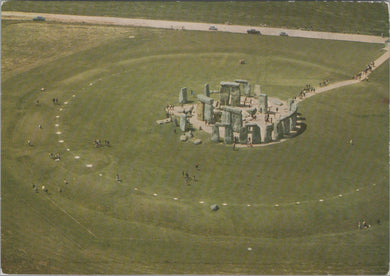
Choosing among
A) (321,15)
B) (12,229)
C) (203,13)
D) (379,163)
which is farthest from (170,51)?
(12,229)

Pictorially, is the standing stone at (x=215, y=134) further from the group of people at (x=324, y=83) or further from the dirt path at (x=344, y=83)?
the group of people at (x=324, y=83)

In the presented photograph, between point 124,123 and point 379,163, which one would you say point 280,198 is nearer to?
point 379,163

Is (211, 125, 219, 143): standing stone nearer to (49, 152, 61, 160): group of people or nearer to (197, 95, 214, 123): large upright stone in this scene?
(197, 95, 214, 123): large upright stone

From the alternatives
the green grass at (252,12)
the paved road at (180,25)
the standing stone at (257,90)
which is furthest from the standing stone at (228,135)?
the green grass at (252,12)

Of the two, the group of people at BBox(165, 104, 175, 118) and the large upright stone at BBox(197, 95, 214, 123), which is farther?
the group of people at BBox(165, 104, 175, 118)

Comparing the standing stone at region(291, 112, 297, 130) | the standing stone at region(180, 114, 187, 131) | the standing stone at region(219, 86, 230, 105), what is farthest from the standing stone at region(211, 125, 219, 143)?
the standing stone at region(219, 86, 230, 105)

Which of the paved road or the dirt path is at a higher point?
the paved road
